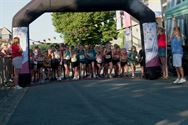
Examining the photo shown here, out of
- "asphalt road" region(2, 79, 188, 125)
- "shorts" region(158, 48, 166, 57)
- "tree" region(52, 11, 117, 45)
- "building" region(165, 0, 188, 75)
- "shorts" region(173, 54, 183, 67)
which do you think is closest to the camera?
"asphalt road" region(2, 79, 188, 125)

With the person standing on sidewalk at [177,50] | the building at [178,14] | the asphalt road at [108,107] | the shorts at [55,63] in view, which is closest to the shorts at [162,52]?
the building at [178,14]

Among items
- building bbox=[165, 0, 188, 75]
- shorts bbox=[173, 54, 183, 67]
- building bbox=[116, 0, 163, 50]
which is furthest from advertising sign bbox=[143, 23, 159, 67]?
building bbox=[116, 0, 163, 50]

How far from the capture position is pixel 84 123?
374 inches

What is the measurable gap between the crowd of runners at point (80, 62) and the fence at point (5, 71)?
1108 millimetres

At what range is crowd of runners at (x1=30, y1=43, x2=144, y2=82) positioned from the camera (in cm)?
2322

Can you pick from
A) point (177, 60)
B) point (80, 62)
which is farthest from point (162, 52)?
point (80, 62)

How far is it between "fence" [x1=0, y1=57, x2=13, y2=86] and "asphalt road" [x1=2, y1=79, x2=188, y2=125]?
3.85 meters

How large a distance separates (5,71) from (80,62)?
4.16 meters

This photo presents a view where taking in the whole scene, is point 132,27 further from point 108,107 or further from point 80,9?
point 108,107

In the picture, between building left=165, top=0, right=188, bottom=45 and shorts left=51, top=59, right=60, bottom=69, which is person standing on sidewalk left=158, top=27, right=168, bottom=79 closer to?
building left=165, top=0, right=188, bottom=45

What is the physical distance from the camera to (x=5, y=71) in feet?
68.2

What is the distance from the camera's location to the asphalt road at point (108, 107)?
31.8 ft

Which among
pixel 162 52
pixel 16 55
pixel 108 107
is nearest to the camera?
pixel 108 107

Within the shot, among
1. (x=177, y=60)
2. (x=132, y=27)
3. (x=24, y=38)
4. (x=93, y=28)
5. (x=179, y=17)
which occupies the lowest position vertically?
(x=177, y=60)
